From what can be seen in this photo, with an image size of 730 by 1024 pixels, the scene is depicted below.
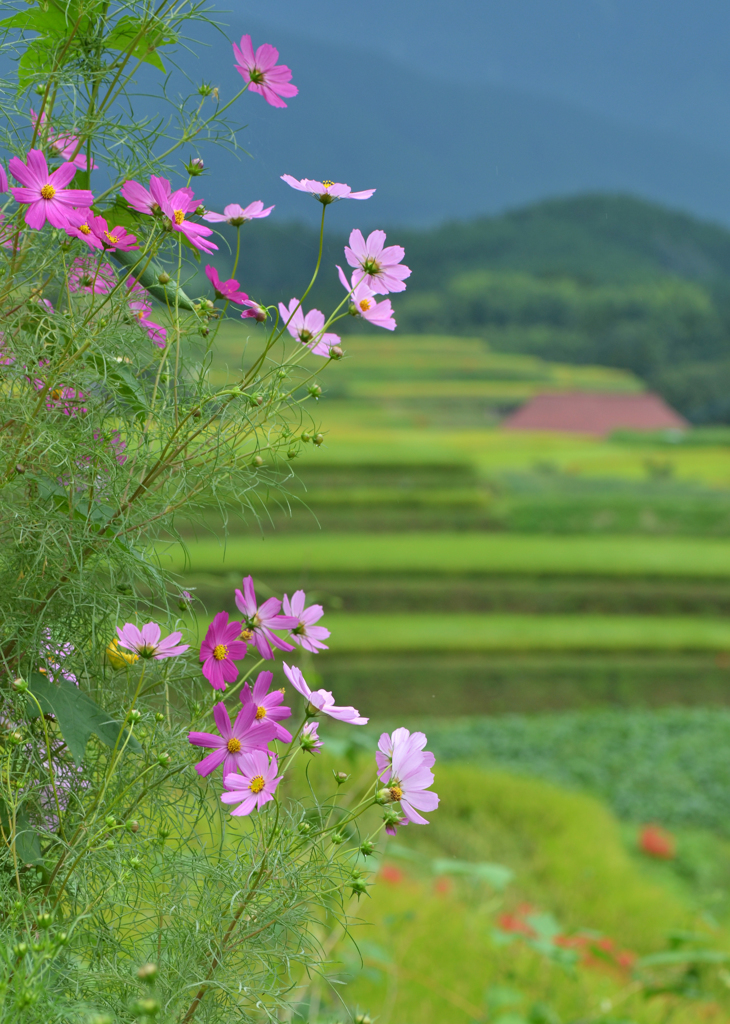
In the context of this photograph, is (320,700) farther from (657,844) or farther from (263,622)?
(657,844)

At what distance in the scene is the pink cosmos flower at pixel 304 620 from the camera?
0.53 meters

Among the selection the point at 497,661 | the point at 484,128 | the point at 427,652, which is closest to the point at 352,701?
the point at 427,652

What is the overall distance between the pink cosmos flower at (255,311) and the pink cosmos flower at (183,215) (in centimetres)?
4

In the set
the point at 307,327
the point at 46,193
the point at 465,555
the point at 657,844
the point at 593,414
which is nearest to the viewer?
the point at 46,193

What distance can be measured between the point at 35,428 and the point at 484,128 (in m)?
27.4

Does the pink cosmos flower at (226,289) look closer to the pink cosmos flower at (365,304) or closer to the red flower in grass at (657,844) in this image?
the pink cosmos flower at (365,304)

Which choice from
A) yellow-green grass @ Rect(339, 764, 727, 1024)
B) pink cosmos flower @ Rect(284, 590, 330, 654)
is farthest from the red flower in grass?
pink cosmos flower @ Rect(284, 590, 330, 654)

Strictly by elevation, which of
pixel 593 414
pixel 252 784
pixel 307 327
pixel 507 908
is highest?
pixel 307 327

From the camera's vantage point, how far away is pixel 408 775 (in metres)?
0.45

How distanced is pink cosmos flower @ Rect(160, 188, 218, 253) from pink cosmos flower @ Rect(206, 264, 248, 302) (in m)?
0.02

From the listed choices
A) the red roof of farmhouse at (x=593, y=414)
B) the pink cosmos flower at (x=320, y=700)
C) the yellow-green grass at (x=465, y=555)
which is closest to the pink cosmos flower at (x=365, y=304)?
the pink cosmos flower at (x=320, y=700)

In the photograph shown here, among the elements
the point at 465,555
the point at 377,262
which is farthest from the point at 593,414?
the point at 377,262

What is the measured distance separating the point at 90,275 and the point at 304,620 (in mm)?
263

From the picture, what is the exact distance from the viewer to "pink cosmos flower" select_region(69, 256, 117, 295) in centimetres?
51
